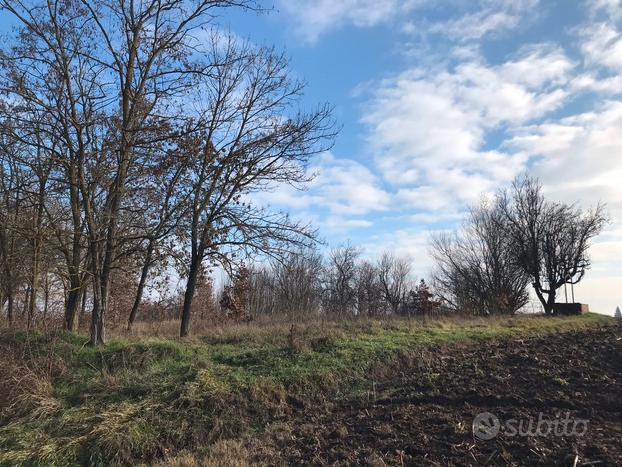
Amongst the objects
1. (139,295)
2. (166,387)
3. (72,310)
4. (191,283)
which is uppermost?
(191,283)

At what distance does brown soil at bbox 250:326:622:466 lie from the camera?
5.68m

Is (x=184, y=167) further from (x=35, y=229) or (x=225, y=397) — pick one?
(x=225, y=397)

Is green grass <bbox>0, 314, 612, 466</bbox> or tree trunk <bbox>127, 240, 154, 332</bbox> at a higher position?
tree trunk <bbox>127, 240, 154, 332</bbox>

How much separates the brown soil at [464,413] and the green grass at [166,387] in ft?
2.63

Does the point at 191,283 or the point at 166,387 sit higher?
the point at 191,283

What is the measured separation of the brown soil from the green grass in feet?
2.63

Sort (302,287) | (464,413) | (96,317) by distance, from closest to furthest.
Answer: (464,413), (96,317), (302,287)

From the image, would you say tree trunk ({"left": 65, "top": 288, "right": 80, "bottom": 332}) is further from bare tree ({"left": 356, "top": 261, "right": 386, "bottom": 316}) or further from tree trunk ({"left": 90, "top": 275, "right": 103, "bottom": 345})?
bare tree ({"left": 356, "top": 261, "right": 386, "bottom": 316})

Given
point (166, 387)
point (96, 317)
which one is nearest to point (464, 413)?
point (166, 387)

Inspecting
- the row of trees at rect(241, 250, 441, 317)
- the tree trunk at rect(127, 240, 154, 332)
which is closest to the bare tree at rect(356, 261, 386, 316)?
the row of trees at rect(241, 250, 441, 317)

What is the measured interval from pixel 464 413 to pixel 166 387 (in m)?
5.70

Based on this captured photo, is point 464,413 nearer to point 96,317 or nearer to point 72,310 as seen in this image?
point 96,317

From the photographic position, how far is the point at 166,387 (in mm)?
9281

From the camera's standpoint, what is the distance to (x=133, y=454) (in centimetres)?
747
